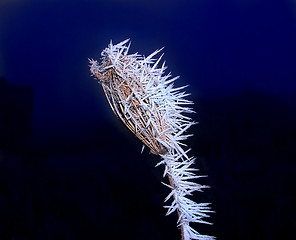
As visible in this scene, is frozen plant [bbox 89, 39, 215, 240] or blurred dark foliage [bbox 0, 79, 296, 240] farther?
blurred dark foliage [bbox 0, 79, 296, 240]

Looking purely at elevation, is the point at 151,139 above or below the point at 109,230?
above

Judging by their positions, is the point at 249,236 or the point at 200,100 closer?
the point at 249,236

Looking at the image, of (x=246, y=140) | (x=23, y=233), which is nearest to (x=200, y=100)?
(x=246, y=140)

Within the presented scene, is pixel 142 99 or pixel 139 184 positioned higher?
pixel 142 99

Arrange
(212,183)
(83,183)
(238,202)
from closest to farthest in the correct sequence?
(238,202), (212,183), (83,183)

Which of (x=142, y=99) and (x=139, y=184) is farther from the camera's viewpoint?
(x=139, y=184)

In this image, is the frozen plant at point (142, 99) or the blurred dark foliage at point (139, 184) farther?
the blurred dark foliage at point (139, 184)

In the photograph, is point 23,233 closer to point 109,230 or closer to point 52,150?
point 109,230

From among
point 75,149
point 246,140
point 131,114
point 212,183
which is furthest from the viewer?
point 75,149
